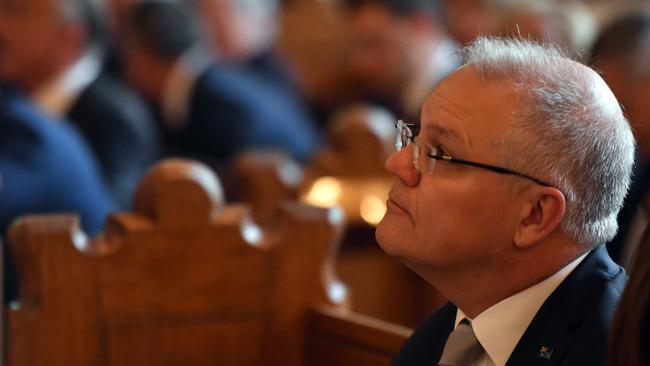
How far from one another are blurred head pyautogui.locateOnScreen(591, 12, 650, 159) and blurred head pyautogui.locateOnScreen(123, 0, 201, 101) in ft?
7.83

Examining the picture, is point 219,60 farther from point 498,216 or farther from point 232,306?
point 498,216

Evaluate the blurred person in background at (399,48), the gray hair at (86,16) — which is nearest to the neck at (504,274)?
the gray hair at (86,16)

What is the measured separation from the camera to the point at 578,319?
5.40ft

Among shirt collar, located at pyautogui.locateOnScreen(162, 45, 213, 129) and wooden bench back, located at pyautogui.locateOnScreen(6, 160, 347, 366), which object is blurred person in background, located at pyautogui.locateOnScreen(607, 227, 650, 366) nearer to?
wooden bench back, located at pyautogui.locateOnScreen(6, 160, 347, 366)

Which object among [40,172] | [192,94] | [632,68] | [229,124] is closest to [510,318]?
[40,172]

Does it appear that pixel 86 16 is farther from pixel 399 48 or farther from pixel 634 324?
pixel 634 324

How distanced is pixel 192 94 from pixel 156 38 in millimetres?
315

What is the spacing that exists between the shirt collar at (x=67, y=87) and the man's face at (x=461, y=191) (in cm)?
340

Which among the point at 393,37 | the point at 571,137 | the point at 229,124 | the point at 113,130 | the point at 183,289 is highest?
the point at 571,137

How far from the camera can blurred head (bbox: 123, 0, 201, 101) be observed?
5609 mm

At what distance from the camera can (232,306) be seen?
2381mm

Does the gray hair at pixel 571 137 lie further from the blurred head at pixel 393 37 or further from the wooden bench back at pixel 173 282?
the blurred head at pixel 393 37

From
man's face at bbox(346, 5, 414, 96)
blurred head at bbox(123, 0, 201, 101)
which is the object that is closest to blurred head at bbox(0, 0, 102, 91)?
blurred head at bbox(123, 0, 201, 101)

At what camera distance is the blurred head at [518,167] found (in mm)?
1667
